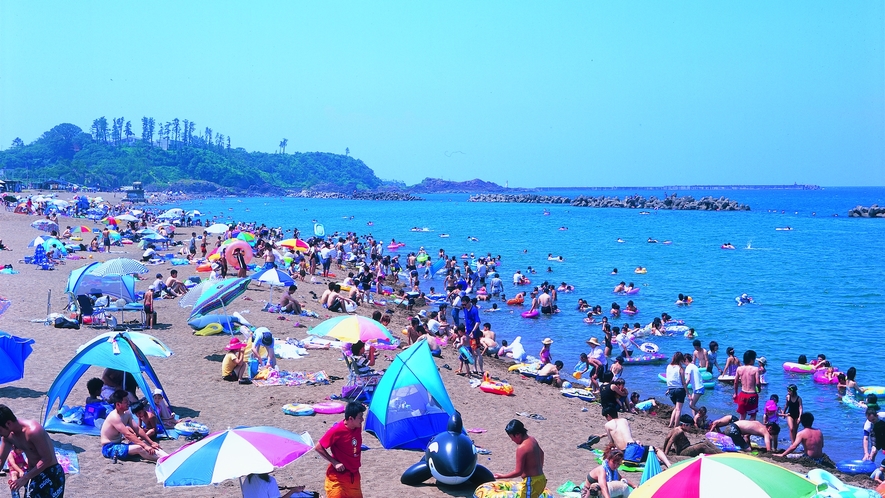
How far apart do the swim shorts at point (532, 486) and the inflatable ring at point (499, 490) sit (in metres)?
0.20

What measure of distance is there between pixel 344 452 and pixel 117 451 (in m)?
3.30

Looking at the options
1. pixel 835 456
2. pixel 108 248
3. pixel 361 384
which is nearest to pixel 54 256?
pixel 108 248

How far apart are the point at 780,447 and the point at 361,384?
724 centimetres

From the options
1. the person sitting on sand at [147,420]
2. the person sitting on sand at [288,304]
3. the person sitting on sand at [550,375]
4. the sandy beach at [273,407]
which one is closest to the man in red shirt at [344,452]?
the sandy beach at [273,407]

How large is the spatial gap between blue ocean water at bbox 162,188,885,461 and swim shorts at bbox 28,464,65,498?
1110cm

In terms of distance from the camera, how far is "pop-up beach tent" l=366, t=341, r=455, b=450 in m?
9.73

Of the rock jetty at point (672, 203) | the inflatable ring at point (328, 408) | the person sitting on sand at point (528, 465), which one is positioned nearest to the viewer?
the person sitting on sand at point (528, 465)

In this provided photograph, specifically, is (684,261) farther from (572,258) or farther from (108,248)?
(108,248)

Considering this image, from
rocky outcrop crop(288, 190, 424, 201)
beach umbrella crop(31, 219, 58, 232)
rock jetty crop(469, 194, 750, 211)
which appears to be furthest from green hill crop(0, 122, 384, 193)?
beach umbrella crop(31, 219, 58, 232)

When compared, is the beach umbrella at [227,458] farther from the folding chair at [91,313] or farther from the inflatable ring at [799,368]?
the inflatable ring at [799,368]

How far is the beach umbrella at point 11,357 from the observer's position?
995cm

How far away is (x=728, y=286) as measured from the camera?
1292 inches

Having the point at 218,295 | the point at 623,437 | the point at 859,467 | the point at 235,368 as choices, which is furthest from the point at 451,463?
the point at 218,295

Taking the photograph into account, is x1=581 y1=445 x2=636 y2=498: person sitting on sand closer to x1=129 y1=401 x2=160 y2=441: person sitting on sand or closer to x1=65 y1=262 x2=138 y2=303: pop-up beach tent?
x1=129 y1=401 x2=160 y2=441: person sitting on sand
